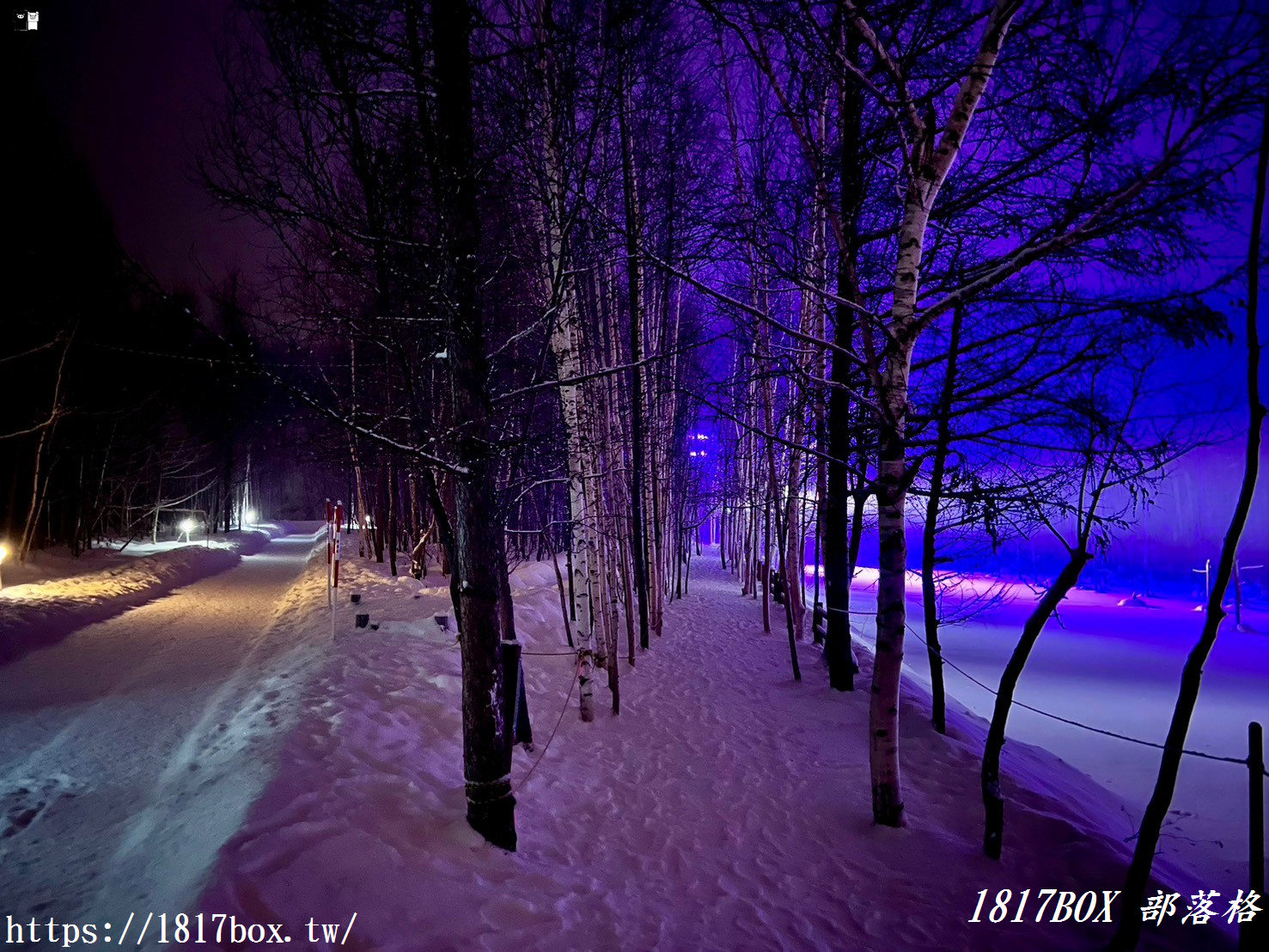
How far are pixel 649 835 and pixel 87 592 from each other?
555 inches

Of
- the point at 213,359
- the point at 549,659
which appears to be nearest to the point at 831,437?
the point at 549,659

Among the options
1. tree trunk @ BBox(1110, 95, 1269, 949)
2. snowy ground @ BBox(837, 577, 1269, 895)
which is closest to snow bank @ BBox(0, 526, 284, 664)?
tree trunk @ BBox(1110, 95, 1269, 949)

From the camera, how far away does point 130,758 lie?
529 centimetres

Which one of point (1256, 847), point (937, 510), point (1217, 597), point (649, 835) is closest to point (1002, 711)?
point (1256, 847)

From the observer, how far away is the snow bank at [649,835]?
3.19 meters

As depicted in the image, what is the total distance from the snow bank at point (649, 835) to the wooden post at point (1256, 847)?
335 mm

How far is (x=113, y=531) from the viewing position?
24188 mm

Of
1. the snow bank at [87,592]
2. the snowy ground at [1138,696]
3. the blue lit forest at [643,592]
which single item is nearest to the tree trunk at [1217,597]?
the blue lit forest at [643,592]

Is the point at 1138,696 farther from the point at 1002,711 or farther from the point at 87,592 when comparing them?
the point at 87,592

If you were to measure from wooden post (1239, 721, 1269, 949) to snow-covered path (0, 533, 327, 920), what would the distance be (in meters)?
5.86

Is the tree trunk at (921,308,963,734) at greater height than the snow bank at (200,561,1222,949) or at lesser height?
greater

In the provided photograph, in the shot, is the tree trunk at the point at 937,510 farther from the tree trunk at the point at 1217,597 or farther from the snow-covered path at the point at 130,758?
the snow-covered path at the point at 130,758

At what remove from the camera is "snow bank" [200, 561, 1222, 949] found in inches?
125

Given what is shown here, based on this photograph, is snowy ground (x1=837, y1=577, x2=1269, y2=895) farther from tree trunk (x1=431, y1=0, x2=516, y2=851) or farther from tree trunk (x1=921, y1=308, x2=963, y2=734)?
tree trunk (x1=431, y1=0, x2=516, y2=851)
